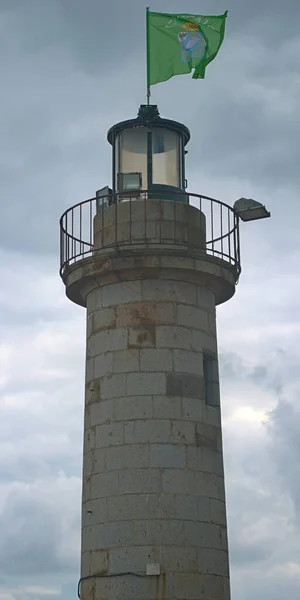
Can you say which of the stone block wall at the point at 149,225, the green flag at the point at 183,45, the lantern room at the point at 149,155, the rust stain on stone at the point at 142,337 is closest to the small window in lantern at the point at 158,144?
the lantern room at the point at 149,155

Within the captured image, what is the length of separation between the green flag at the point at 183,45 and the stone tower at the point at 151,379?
98 cm

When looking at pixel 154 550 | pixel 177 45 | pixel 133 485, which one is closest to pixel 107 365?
pixel 133 485

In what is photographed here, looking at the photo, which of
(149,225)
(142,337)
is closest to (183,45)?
(149,225)

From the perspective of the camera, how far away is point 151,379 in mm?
19344

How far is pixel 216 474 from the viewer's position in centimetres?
1962

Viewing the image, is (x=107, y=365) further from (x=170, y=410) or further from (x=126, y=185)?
(x=126, y=185)

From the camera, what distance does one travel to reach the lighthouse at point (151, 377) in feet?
60.7

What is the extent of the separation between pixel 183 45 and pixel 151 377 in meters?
7.21

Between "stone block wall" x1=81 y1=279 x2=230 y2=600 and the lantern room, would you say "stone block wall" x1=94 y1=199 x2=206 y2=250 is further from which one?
"stone block wall" x1=81 y1=279 x2=230 y2=600

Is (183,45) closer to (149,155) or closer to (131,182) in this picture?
(149,155)

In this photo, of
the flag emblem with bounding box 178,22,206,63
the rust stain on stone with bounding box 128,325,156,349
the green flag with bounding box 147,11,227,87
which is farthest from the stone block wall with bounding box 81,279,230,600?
the flag emblem with bounding box 178,22,206,63

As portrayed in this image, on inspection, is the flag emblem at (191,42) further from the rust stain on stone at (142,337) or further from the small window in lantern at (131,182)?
the rust stain on stone at (142,337)

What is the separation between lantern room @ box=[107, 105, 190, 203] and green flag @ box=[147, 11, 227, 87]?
0.86 m

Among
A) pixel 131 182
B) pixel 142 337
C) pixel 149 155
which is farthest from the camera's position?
pixel 149 155
